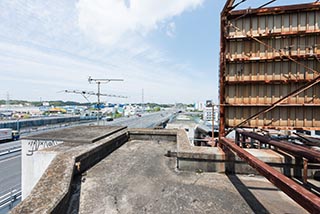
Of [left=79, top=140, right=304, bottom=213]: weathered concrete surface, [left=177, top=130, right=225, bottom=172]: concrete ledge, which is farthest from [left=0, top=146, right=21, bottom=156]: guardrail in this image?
[left=177, top=130, right=225, bottom=172]: concrete ledge

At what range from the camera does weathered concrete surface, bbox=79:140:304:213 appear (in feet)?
9.49

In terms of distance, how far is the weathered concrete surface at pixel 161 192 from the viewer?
289cm

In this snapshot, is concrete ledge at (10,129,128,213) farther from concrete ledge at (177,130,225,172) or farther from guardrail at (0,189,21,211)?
guardrail at (0,189,21,211)

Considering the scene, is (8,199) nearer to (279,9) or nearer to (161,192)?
(161,192)

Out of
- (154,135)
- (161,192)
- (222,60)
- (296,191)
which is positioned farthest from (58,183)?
(154,135)

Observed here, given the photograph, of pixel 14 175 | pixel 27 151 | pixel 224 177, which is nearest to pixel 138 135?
pixel 27 151

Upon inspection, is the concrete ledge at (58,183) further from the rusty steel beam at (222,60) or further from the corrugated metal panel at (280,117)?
the corrugated metal panel at (280,117)

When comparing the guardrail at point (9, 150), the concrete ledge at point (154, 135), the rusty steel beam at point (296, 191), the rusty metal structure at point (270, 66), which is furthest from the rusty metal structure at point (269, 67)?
the guardrail at point (9, 150)

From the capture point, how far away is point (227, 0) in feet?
16.8

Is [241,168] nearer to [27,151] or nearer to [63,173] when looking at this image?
[63,173]

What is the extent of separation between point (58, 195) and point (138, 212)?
129 cm

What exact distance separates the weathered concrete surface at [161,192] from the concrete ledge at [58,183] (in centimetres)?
31

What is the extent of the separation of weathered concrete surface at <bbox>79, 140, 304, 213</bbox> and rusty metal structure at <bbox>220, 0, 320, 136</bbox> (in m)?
2.29

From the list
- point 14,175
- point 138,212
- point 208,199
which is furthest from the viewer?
point 14,175
